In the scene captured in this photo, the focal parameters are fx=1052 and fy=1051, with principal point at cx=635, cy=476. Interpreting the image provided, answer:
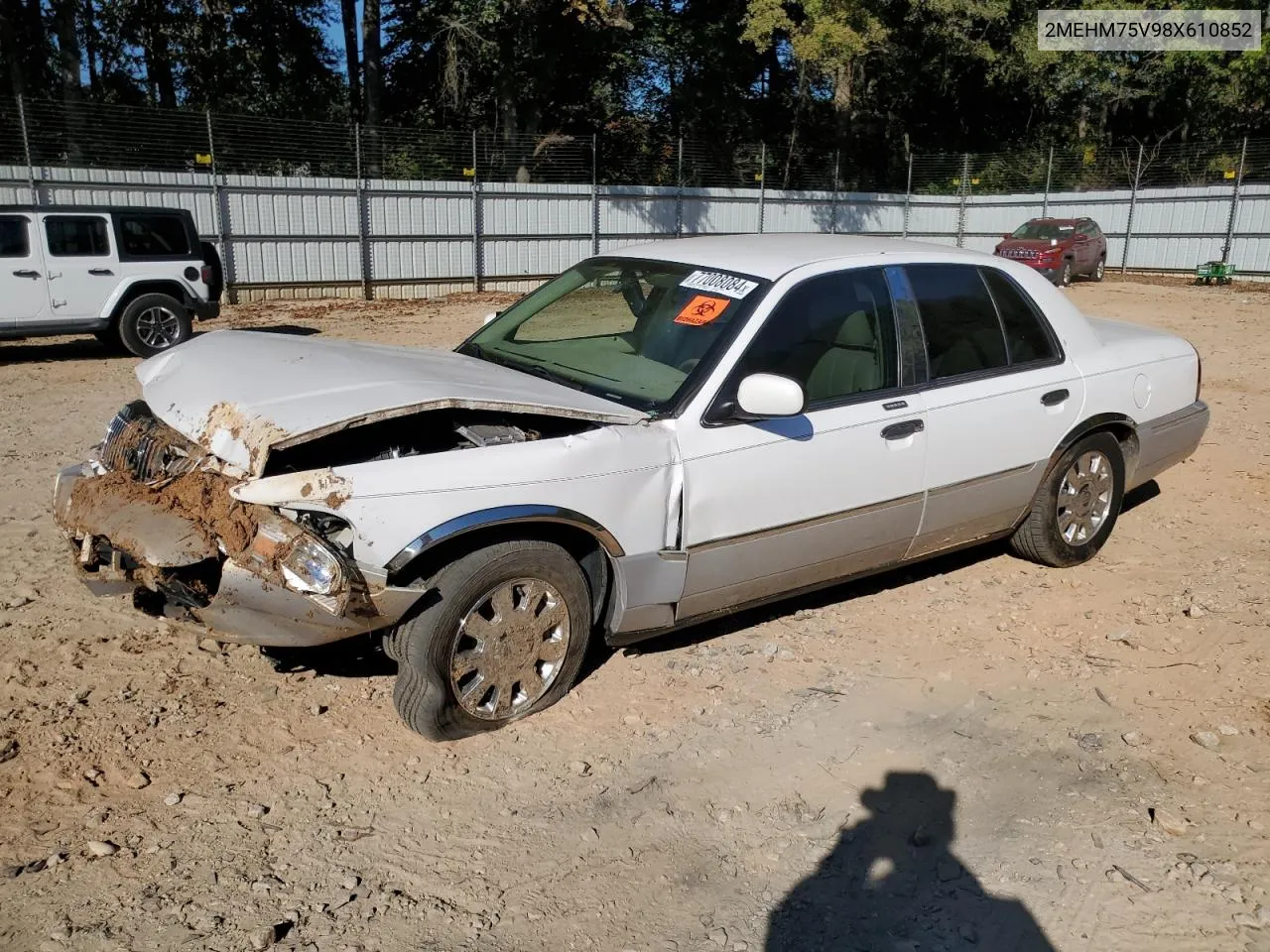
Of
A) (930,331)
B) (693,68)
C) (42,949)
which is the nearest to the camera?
(42,949)

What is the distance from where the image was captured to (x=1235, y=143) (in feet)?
82.4

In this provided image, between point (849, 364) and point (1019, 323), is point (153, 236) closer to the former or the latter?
point (849, 364)

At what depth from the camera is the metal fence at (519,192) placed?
18.0 meters

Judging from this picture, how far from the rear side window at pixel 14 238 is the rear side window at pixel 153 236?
1.03 m

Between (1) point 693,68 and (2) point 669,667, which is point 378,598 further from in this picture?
(1) point 693,68

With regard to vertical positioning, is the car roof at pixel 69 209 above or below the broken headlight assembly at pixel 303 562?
above

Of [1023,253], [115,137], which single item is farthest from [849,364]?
[1023,253]

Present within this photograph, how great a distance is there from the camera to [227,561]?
3.36m

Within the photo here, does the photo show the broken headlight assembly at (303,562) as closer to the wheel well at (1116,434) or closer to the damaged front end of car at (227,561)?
the damaged front end of car at (227,561)

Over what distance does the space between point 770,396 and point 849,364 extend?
2.59 feet

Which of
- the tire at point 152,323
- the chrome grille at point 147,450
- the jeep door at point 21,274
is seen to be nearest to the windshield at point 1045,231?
the tire at point 152,323

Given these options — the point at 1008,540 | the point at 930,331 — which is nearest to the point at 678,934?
the point at 930,331

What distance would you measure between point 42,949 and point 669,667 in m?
2.42

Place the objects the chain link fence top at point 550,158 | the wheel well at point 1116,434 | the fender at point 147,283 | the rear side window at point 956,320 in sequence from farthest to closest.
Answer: the chain link fence top at point 550,158
the fender at point 147,283
the wheel well at point 1116,434
the rear side window at point 956,320
